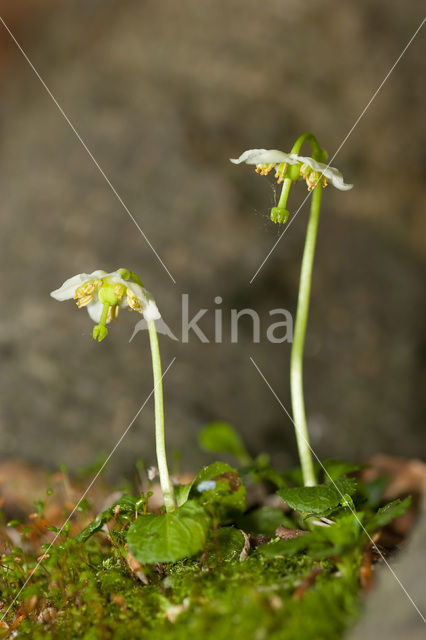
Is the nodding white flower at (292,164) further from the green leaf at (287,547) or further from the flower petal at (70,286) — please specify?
the green leaf at (287,547)

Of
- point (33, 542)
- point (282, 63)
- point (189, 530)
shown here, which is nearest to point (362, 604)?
point (189, 530)

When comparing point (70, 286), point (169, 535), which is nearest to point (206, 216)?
point (70, 286)

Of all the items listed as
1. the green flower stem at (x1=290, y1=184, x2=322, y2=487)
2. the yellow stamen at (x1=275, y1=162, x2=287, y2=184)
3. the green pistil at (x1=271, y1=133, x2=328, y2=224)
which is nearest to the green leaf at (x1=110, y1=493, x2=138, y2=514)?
the green flower stem at (x1=290, y1=184, x2=322, y2=487)

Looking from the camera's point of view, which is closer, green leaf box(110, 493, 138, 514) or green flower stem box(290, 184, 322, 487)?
green leaf box(110, 493, 138, 514)

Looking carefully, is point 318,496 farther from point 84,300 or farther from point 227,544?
point 84,300

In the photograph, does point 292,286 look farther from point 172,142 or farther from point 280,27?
point 280,27

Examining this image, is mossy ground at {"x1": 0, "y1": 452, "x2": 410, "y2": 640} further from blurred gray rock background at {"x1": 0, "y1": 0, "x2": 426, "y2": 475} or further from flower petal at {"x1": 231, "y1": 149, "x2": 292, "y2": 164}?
blurred gray rock background at {"x1": 0, "y1": 0, "x2": 426, "y2": 475}

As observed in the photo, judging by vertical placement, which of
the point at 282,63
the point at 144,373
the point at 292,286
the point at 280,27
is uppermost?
the point at 280,27
